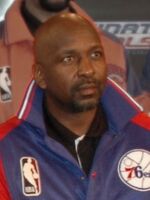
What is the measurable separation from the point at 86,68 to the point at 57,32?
96 mm

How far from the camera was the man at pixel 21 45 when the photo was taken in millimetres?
1453

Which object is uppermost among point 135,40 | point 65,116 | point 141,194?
point 65,116

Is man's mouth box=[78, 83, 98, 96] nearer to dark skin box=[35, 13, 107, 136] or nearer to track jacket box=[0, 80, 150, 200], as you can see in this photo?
dark skin box=[35, 13, 107, 136]

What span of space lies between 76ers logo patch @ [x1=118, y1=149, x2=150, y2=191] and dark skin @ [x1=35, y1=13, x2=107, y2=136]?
0.09m

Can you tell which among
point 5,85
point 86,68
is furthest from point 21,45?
point 86,68

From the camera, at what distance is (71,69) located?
1033mm

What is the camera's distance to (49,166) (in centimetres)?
106

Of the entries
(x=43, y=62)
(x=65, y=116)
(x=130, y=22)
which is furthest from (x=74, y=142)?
(x=130, y=22)

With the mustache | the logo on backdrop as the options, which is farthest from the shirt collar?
the logo on backdrop

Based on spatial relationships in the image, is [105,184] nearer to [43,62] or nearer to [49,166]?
[49,166]

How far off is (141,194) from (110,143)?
0.35 feet

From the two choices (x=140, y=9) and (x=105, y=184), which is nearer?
(x=105, y=184)

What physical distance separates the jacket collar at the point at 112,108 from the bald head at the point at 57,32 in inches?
3.2

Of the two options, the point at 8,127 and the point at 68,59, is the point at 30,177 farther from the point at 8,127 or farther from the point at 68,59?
the point at 68,59
